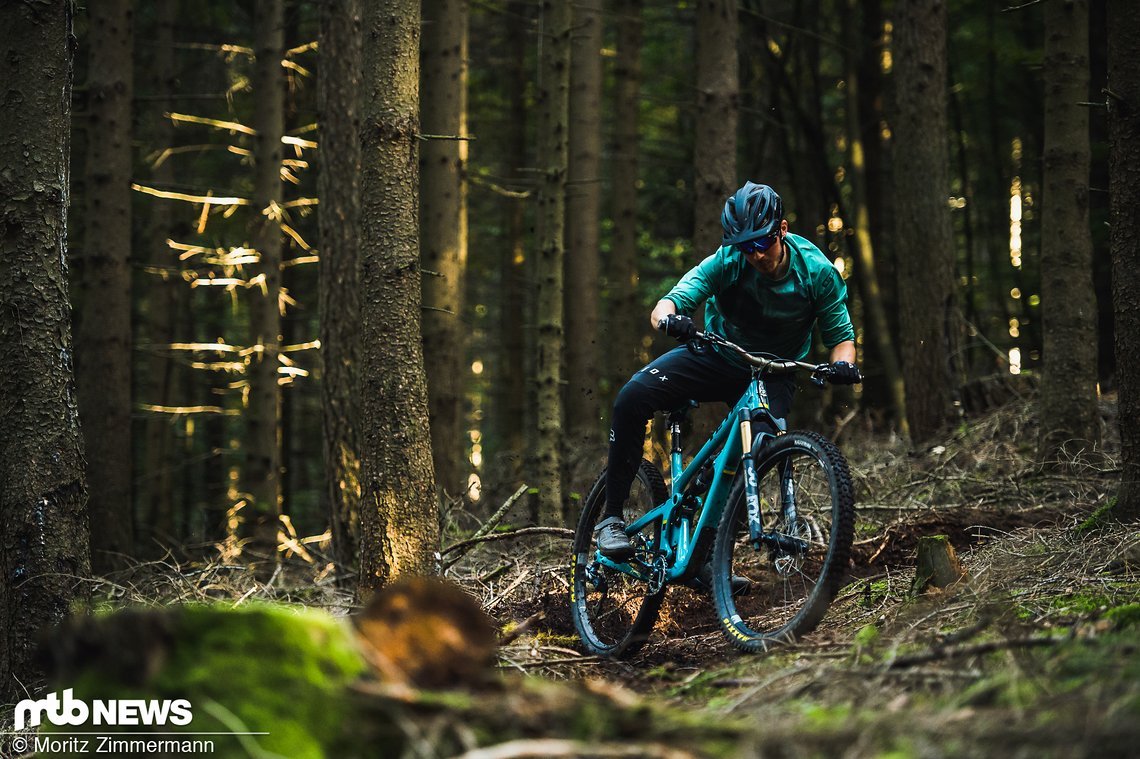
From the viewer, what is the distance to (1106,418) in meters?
10.7

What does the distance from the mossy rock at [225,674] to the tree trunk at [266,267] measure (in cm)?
1156

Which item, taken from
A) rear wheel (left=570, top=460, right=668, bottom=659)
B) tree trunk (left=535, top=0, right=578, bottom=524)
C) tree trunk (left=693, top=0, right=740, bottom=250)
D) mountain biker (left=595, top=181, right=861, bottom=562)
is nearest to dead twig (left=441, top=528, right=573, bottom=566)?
rear wheel (left=570, top=460, right=668, bottom=659)

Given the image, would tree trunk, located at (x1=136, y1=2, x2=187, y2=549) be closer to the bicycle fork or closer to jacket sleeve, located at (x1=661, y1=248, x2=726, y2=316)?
jacket sleeve, located at (x1=661, y1=248, x2=726, y2=316)

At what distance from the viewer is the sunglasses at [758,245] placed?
5633 mm

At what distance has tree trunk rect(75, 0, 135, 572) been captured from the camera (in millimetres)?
13086

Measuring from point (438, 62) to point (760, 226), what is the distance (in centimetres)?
802

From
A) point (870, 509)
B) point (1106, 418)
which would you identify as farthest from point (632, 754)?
point (1106, 418)

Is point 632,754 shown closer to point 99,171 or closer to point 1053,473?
point 1053,473

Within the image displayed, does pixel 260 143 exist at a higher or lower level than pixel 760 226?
higher

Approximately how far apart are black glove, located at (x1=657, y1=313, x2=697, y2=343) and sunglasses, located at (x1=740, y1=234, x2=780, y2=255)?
47 centimetres

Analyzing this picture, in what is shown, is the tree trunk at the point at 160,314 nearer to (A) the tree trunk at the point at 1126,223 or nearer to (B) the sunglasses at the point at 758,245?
(B) the sunglasses at the point at 758,245

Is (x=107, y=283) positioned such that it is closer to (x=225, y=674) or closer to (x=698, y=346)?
(x=698, y=346)

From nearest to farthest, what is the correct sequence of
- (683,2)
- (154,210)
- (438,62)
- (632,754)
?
(632,754) < (438,62) < (154,210) < (683,2)

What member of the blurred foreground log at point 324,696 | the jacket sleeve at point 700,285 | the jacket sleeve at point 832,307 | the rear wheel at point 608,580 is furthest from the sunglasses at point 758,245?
the blurred foreground log at point 324,696
